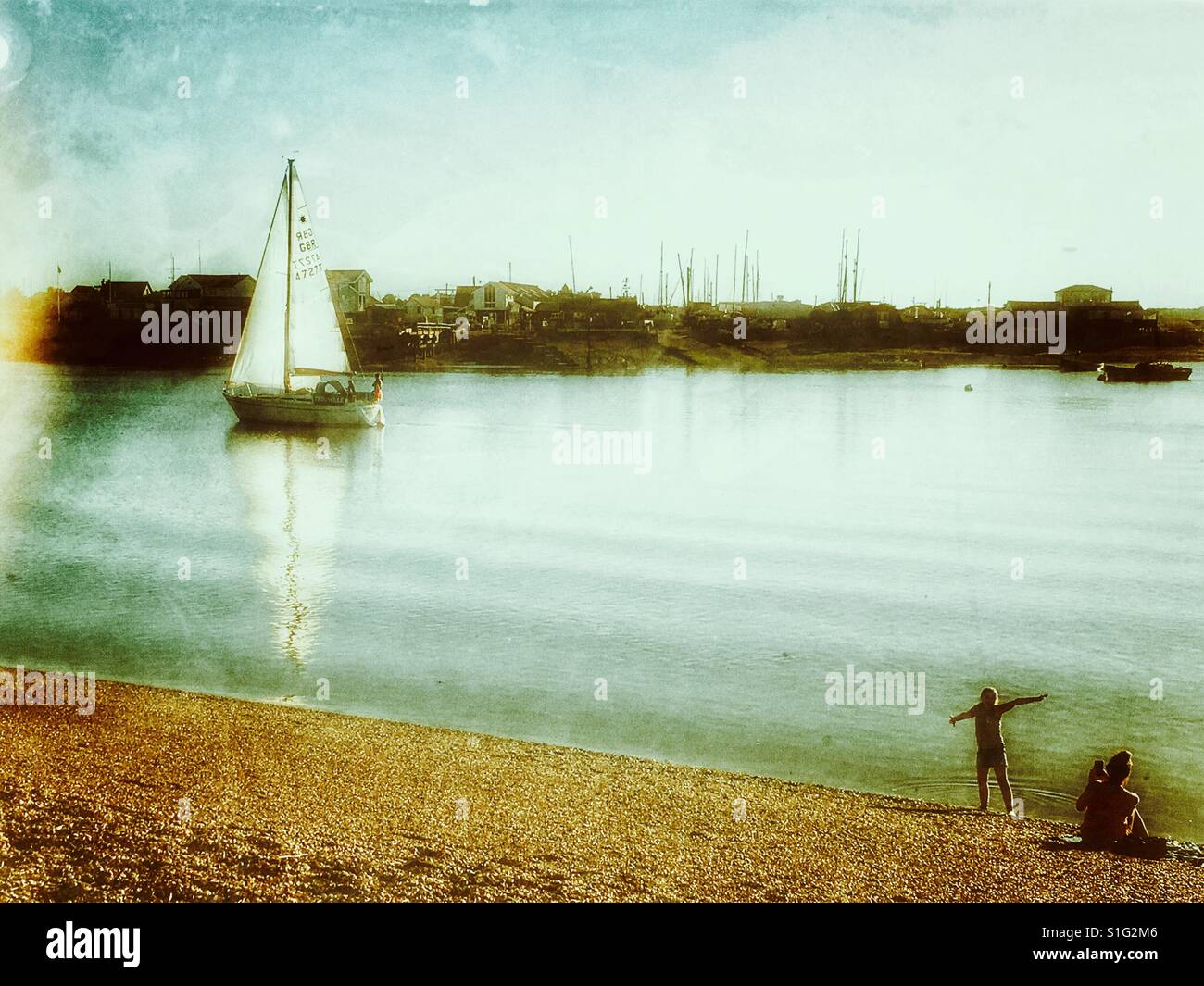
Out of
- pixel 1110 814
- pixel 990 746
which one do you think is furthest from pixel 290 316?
pixel 1110 814

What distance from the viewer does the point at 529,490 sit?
64.1 ft

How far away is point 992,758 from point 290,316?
20.7 metres

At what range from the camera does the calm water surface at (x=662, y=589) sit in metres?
7.15

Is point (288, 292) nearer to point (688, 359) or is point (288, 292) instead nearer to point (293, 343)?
point (293, 343)

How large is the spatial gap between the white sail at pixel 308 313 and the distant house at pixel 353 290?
13.4 m

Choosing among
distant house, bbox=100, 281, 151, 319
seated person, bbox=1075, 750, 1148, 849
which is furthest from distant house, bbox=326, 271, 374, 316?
seated person, bbox=1075, 750, 1148, 849

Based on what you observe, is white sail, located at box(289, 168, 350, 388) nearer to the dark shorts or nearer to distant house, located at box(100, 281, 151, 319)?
distant house, located at box(100, 281, 151, 319)

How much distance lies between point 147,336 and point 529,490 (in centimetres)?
2377

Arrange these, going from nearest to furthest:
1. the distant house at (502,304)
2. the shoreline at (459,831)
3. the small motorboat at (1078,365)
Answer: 1. the shoreline at (459,831)
2. the distant house at (502,304)
3. the small motorboat at (1078,365)

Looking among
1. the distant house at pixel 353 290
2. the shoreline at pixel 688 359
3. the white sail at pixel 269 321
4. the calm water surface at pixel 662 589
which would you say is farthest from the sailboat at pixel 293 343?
the shoreline at pixel 688 359

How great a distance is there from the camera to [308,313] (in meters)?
24.1

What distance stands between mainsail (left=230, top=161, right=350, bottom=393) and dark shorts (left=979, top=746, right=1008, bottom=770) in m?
19.7

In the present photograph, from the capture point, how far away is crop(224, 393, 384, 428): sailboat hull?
2480 centimetres

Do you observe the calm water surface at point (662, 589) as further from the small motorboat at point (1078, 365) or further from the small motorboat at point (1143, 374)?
the small motorboat at point (1078, 365)
